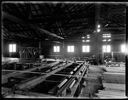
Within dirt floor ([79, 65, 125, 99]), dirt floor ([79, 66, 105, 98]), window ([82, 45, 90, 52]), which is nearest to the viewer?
dirt floor ([79, 66, 105, 98])

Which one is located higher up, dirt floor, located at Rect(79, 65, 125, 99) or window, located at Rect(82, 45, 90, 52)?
window, located at Rect(82, 45, 90, 52)

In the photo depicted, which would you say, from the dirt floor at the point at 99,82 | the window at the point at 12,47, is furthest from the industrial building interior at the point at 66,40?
the dirt floor at the point at 99,82

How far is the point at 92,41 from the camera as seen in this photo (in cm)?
1814

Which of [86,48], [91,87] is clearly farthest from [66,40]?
[91,87]

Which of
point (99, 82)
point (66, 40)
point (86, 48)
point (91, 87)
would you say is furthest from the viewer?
point (86, 48)

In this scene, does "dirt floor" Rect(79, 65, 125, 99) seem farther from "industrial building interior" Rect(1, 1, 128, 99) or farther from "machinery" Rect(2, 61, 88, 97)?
"machinery" Rect(2, 61, 88, 97)

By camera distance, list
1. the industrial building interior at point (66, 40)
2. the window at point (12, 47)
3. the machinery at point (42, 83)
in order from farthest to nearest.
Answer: the window at point (12, 47), the industrial building interior at point (66, 40), the machinery at point (42, 83)

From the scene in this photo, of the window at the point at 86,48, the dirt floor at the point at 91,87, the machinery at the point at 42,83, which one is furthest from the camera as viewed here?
the window at the point at 86,48

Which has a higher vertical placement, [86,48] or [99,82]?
[86,48]

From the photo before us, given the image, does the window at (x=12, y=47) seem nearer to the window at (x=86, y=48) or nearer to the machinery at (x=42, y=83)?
the machinery at (x=42, y=83)

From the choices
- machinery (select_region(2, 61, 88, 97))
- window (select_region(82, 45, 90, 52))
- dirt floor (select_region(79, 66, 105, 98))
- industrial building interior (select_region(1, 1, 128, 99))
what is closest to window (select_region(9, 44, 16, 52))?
industrial building interior (select_region(1, 1, 128, 99))

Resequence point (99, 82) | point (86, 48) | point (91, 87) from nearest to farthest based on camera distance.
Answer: point (91, 87)
point (99, 82)
point (86, 48)

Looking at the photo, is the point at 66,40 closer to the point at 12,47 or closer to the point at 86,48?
the point at 86,48

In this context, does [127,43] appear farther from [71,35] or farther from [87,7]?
[71,35]
